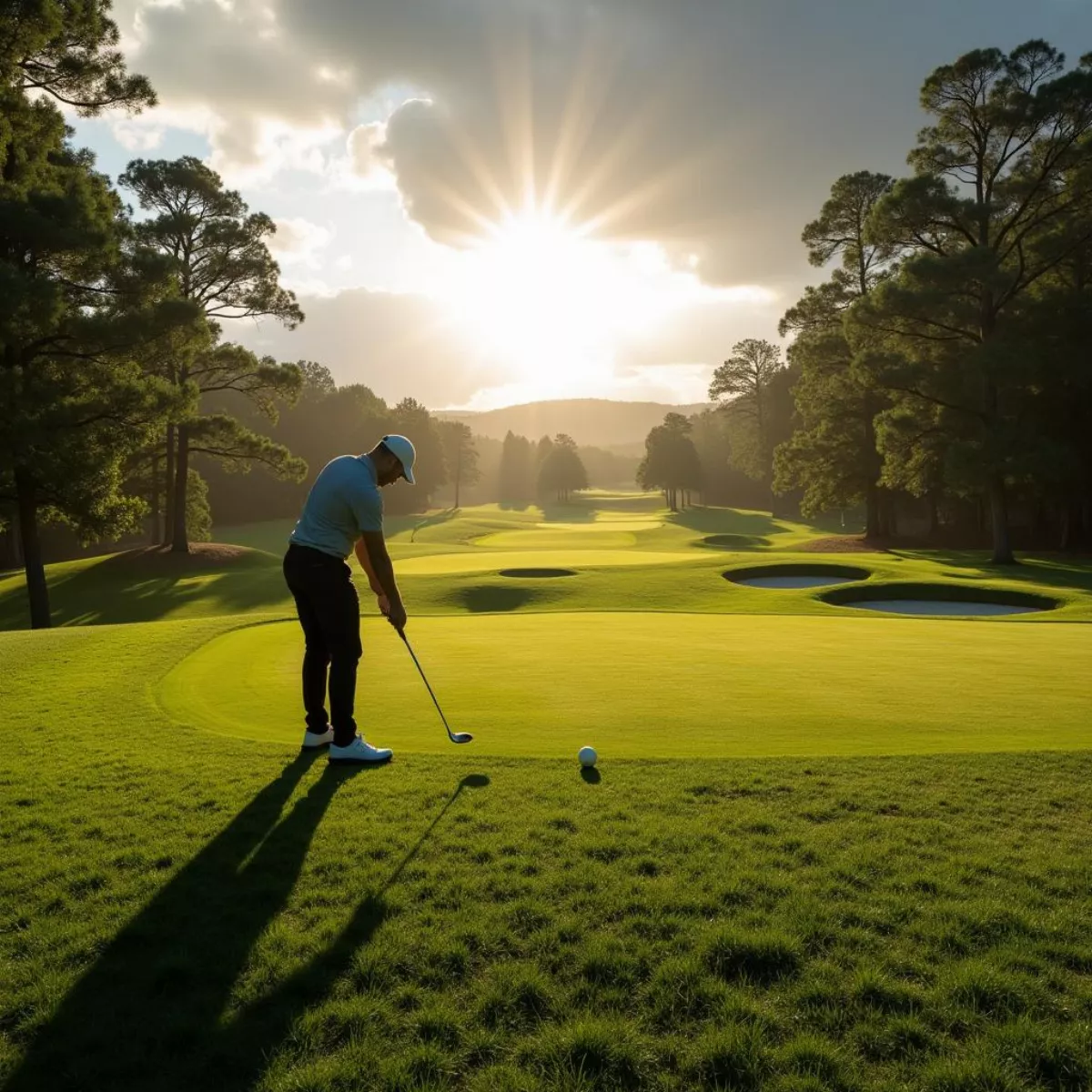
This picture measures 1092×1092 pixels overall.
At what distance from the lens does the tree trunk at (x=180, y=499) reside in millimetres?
31438

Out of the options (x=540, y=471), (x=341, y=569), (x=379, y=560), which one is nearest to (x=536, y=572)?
(x=341, y=569)

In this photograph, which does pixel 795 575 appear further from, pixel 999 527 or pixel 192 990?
pixel 192 990

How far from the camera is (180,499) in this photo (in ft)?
107

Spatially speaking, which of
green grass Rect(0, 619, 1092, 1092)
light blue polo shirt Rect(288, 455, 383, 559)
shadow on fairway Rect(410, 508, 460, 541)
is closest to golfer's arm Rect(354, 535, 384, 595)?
light blue polo shirt Rect(288, 455, 383, 559)

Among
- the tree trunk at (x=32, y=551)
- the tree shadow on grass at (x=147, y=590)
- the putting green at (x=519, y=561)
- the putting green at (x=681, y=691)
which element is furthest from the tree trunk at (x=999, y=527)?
the tree trunk at (x=32, y=551)

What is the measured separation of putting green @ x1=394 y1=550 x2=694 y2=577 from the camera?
28.5 meters

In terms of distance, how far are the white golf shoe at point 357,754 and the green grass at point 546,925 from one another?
221mm

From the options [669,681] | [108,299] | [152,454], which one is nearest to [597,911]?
[669,681]

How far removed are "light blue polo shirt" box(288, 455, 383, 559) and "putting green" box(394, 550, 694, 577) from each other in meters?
20.4

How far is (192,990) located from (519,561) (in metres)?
26.8

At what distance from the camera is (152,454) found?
38.1m

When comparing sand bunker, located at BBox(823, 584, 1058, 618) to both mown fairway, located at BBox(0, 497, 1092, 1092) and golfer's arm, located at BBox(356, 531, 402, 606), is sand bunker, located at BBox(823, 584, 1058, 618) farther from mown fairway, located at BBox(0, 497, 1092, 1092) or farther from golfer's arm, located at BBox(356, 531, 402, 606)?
golfer's arm, located at BBox(356, 531, 402, 606)

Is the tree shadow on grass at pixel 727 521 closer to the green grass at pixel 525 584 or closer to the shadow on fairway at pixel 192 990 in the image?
the green grass at pixel 525 584

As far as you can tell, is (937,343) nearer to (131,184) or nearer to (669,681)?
(669,681)
